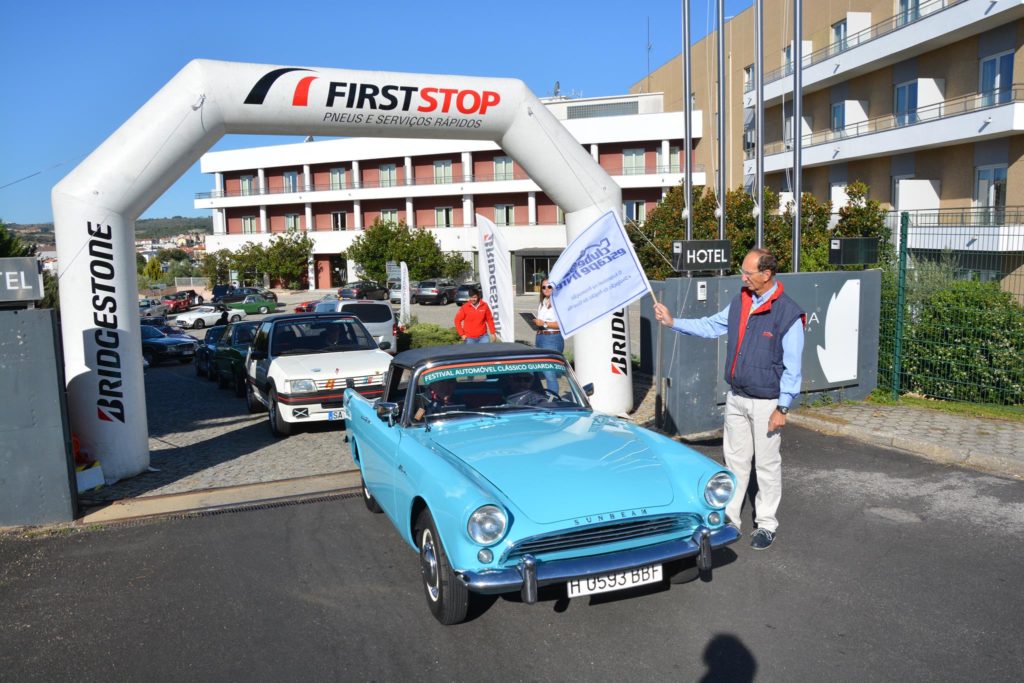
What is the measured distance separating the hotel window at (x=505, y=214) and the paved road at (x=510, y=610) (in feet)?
172

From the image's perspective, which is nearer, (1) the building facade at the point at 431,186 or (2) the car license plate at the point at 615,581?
(2) the car license plate at the point at 615,581

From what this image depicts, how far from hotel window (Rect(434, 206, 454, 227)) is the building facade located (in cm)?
7

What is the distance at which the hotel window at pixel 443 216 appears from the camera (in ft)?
197

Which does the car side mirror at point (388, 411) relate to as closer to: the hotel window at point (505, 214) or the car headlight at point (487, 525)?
the car headlight at point (487, 525)

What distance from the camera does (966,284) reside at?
10.5m

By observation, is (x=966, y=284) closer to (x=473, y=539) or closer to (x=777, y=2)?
(x=473, y=539)

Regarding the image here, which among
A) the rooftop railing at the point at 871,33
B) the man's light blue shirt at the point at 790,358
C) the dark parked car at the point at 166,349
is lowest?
the dark parked car at the point at 166,349

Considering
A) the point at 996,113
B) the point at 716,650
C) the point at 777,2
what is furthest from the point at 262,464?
the point at 777,2

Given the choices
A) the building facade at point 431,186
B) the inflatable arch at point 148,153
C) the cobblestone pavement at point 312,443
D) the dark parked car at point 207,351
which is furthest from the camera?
the building facade at point 431,186

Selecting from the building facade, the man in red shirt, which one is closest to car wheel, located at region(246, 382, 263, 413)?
the man in red shirt

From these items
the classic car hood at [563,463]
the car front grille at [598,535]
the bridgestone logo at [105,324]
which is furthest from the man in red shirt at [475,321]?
the car front grille at [598,535]

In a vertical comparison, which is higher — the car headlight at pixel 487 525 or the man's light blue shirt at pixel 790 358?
the man's light blue shirt at pixel 790 358

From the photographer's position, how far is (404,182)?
60062mm

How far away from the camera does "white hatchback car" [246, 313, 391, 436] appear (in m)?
10.5
